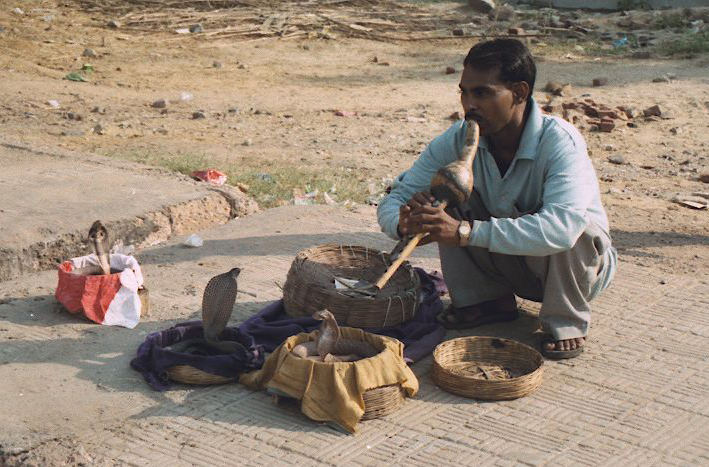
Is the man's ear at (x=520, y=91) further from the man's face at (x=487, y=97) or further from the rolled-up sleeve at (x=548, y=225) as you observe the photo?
the rolled-up sleeve at (x=548, y=225)

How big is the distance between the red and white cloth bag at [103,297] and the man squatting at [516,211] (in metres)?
1.18

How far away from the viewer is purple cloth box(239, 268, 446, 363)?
4.37 meters

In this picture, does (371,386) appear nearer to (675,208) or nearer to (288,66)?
(675,208)

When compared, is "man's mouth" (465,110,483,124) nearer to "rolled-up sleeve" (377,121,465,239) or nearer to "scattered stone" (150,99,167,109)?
"rolled-up sleeve" (377,121,465,239)

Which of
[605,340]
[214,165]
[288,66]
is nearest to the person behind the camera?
[605,340]

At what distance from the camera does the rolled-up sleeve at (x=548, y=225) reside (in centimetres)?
401

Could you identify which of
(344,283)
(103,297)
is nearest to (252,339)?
(344,283)

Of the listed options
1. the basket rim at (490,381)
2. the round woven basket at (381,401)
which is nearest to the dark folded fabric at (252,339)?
the basket rim at (490,381)

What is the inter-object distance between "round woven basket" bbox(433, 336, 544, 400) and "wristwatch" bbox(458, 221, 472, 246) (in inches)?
18.5

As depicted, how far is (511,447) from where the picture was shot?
3605 mm

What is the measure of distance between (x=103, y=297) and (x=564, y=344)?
2.00m

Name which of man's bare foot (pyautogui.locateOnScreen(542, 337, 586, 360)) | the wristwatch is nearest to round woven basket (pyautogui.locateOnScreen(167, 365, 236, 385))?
the wristwatch

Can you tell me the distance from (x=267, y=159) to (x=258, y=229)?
7.44ft

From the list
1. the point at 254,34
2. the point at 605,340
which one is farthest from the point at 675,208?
the point at 254,34
